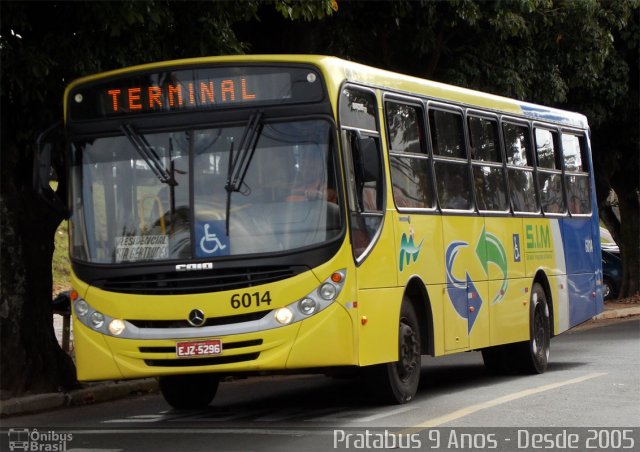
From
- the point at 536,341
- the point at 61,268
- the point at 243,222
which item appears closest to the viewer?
the point at 243,222

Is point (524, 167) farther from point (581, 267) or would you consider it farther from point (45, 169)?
point (45, 169)

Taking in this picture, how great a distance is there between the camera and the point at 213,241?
11.0m

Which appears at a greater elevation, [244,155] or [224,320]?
[244,155]

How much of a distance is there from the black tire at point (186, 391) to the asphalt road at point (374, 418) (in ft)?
0.66

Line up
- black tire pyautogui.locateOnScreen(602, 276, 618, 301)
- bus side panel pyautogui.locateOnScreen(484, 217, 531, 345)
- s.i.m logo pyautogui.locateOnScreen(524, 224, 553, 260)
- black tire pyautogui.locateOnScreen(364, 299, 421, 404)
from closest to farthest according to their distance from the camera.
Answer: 1. black tire pyautogui.locateOnScreen(364, 299, 421, 404)
2. bus side panel pyautogui.locateOnScreen(484, 217, 531, 345)
3. s.i.m logo pyautogui.locateOnScreen(524, 224, 553, 260)
4. black tire pyautogui.locateOnScreen(602, 276, 618, 301)

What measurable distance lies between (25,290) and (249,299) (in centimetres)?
462

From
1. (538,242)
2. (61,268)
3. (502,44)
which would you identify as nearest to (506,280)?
(538,242)

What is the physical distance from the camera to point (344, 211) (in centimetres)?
1109

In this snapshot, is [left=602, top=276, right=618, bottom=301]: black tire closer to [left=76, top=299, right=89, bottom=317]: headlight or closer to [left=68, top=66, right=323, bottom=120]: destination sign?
[left=68, top=66, right=323, bottom=120]: destination sign

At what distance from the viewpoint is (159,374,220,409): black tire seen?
13156 mm

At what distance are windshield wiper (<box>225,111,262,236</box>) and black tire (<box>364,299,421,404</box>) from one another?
6.95 feet

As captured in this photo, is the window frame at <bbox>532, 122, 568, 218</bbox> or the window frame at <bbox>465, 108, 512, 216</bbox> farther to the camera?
the window frame at <bbox>532, 122, 568, 218</bbox>

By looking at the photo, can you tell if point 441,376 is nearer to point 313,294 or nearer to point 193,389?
point 193,389

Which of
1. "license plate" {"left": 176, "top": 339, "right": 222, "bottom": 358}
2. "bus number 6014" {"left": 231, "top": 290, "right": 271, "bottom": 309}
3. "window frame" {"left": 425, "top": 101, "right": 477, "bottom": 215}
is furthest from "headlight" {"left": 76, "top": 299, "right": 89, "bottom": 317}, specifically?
"window frame" {"left": 425, "top": 101, "right": 477, "bottom": 215}
